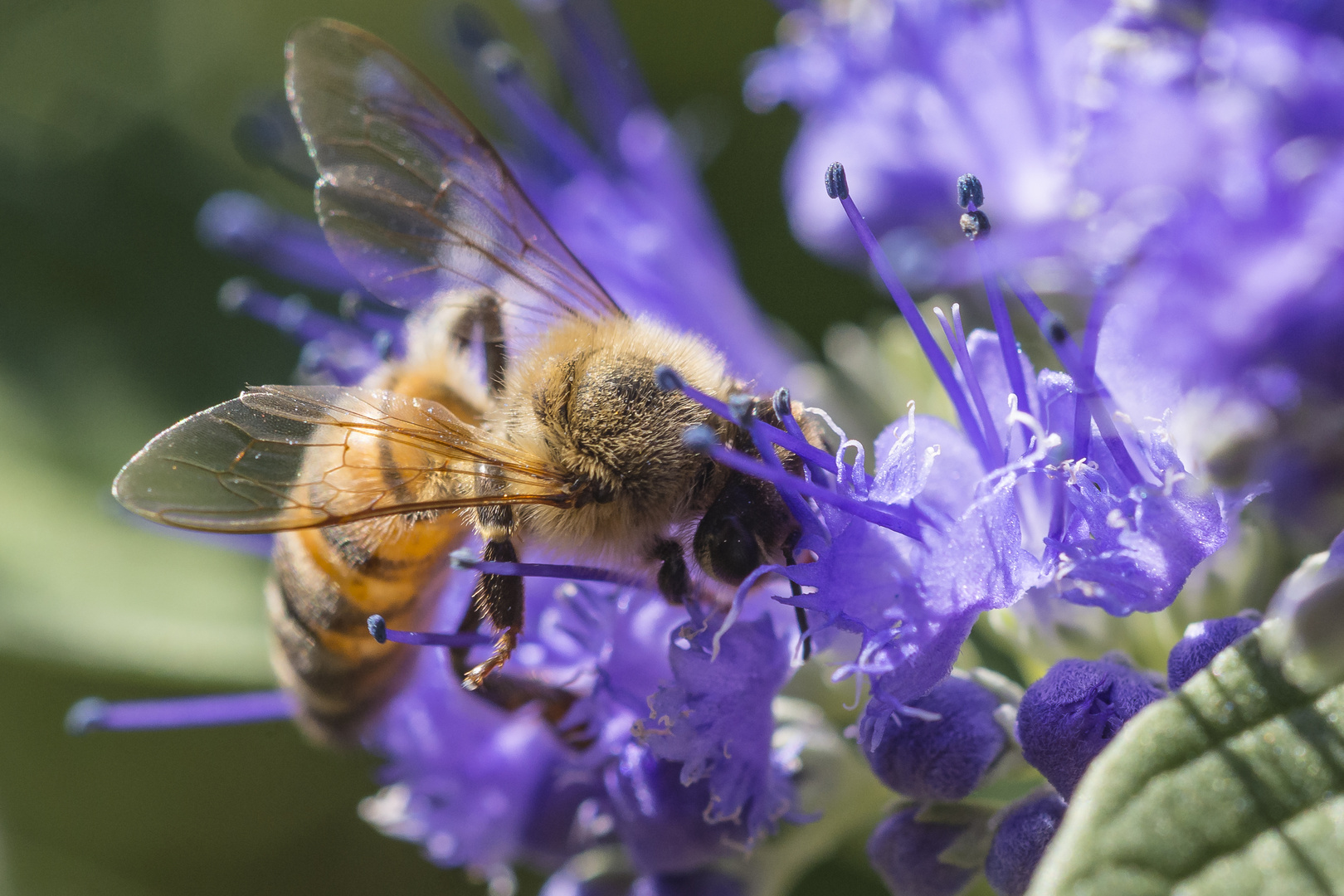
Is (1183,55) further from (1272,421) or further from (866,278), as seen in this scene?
(866,278)

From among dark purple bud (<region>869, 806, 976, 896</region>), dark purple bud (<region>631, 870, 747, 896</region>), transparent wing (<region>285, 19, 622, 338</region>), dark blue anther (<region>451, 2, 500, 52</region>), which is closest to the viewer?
dark purple bud (<region>869, 806, 976, 896</region>)

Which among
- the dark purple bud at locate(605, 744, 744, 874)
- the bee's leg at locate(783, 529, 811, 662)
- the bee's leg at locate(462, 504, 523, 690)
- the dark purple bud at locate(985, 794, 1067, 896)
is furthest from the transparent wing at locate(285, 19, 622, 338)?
the dark purple bud at locate(985, 794, 1067, 896)

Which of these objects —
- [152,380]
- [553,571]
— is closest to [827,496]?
[553,571]

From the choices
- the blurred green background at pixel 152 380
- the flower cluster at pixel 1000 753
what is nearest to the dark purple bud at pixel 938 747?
the flower cluster at pixel 1000 753

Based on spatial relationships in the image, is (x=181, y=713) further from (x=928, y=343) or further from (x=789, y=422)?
(x=928, y=343)

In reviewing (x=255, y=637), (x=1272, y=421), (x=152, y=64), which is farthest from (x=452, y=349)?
(x=152, y=64)

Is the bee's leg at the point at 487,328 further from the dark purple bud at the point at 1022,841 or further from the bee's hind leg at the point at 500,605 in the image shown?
the dark purple bud at the point at 1022,841

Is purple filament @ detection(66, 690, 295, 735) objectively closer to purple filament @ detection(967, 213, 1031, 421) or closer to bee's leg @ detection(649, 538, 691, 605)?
bee's leg @ detection(649, 538, 691, 605)
